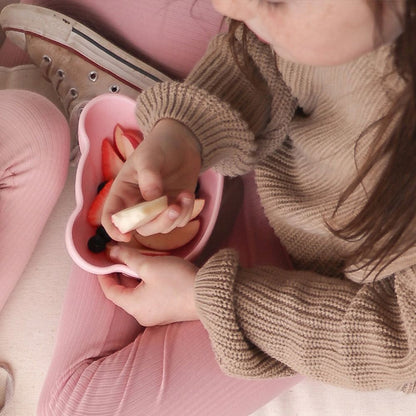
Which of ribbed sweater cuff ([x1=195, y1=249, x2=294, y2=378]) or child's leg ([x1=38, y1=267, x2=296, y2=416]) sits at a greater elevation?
ribbed sweater cuff ([x1=195, y1=249, x2=294, y2=378])

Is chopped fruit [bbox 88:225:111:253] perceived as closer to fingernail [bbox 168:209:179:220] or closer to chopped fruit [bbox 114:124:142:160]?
chopped fruit [bbox 114:124:142:160]

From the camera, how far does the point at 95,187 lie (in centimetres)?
78

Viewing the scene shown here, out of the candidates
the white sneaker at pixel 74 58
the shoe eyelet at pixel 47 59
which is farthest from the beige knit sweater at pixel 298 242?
the shoe eyelet at pixel 47 59

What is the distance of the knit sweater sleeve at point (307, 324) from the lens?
580 millimetres

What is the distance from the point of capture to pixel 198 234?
744 mm

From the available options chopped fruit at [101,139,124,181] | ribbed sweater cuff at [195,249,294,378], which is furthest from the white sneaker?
ribbed sweater cuff at [195,249,294,378]

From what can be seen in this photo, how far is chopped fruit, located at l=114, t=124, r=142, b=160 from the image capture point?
2.54 ft

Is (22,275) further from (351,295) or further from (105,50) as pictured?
(351,295)

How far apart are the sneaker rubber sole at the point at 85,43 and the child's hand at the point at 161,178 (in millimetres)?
266

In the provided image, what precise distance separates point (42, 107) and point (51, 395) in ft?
1.26

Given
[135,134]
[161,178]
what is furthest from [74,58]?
[161,178]

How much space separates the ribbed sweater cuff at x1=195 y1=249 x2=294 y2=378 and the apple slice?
0.50ft

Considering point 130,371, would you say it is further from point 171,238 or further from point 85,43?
point 85,43

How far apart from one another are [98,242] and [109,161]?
12 centimetres
